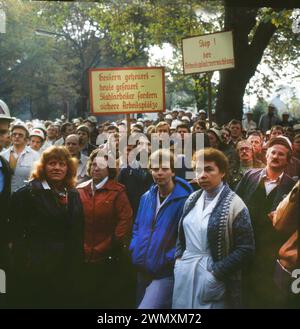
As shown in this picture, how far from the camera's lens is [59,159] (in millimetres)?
4500

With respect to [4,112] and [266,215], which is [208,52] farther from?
[4,112]

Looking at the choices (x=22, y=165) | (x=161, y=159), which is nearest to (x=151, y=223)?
(x=161, y=159)

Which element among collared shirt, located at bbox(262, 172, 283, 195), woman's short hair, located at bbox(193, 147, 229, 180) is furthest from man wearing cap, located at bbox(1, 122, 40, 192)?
collared shirt, located at bbox(262, 172, 283, 195)

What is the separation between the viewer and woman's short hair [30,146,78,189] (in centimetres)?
449

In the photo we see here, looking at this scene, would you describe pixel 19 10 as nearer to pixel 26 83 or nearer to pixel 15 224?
pixel 26 83

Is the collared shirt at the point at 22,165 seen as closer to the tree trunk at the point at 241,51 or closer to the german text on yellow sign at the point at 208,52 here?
the german text on yellow sign at the point at 208,52

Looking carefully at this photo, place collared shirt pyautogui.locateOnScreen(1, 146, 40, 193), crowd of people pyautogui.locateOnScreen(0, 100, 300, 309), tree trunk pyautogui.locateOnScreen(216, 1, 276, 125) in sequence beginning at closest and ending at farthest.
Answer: crowd of people pyautogui.locateOnScreen(0, 100, 300, 309)
collared shirt pyautogui.locateOnScreen(1, 146, 40, 193)
tree trunk pyautogui.locateOnScreen(216, 1, 276, 125)

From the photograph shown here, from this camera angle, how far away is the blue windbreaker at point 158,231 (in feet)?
14.8

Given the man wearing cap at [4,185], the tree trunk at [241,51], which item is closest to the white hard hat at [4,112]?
the man wearing cap at [4,185]

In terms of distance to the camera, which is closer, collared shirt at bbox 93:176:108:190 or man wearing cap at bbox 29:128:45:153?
collared shirt at bbox 93:176:108:190

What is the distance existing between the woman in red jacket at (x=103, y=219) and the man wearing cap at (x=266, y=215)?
88 centimetres

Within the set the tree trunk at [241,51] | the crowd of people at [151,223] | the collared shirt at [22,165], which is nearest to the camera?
the crowd of people at [151,223]

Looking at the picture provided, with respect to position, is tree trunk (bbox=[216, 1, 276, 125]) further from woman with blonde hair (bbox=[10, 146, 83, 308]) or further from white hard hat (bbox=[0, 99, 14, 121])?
white hard hat (bbox=[0, 99, 14, 121])

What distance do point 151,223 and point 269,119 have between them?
4.00 ft
